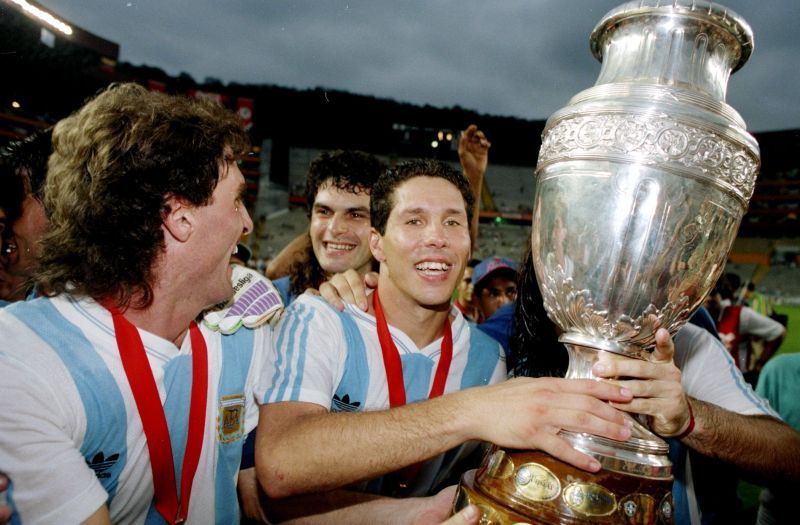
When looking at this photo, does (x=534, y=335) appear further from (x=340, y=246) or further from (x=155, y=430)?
(x=340, y=246)

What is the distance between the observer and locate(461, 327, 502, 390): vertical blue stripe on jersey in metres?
2.03

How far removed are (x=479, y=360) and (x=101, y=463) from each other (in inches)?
53.6

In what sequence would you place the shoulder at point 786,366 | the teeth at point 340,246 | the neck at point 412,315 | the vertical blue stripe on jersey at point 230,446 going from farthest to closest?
the teeth at point 340,246, the shoulder at point 786,366, the neck at point 412,315, the vertical blue stripe on jersey at point 230,446

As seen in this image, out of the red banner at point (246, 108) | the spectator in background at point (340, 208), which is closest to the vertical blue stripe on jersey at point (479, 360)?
the spectator in background at point (340, 208)

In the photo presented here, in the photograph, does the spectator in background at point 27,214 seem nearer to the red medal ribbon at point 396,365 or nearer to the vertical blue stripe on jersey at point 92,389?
the vertical blue stripe on jersey at point 92,389

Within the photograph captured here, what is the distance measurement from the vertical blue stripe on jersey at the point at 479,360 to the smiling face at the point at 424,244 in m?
0.22

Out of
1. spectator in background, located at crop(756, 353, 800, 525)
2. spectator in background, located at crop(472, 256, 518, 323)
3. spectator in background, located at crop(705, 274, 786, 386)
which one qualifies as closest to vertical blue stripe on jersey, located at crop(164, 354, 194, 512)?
spectator in background, located at crop(756, 353, 800, 525)

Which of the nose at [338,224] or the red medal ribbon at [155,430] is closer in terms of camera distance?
the red medal ribbon at [155,430]

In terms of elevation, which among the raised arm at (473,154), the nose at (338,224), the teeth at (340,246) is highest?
the raised arm at (473,154)

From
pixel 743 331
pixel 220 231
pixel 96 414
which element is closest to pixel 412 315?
pixel 220 231

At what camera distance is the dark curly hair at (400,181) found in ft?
7.25

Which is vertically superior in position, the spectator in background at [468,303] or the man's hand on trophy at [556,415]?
the man's hand on trophy at [556,415]

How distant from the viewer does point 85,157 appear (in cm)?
172

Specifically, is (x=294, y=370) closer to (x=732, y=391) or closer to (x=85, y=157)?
(x=85, y=157)
